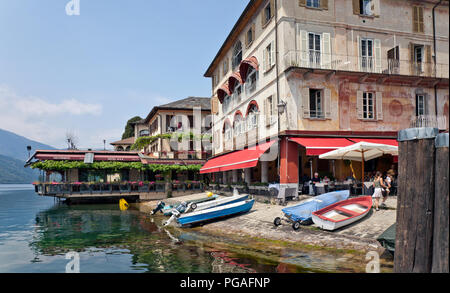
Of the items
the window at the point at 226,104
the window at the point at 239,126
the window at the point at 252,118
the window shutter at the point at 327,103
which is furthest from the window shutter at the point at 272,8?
the window at the point at 226,104

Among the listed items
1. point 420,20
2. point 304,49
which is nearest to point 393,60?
point 420,20

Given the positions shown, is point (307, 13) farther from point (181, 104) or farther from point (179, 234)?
point (181, 104)

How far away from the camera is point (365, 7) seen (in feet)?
74.3

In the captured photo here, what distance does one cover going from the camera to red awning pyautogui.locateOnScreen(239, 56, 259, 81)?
82.8 feet

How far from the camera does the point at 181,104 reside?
51500 mm

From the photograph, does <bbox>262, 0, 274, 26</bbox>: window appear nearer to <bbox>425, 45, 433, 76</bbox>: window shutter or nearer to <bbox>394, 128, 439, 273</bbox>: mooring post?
<bbox>425, 45, 433, 76</bbox>: window shutter

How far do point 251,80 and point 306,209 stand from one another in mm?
14230

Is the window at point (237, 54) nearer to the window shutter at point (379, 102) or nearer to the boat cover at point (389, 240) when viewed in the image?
the window shutter at point (379, 102)

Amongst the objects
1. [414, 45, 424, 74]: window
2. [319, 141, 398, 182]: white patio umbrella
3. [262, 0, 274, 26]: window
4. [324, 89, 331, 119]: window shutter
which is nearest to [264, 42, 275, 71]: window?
[262, 0, 274, 26]: window

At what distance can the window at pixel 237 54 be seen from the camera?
30.0 metres

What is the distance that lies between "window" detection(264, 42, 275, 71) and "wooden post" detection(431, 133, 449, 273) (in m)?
18.2

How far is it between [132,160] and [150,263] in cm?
2914

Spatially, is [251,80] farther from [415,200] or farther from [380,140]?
A: [415,200]

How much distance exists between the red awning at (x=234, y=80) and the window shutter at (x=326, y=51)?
27.3 ft
